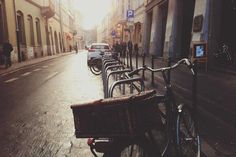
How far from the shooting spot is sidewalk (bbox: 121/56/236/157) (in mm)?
4402

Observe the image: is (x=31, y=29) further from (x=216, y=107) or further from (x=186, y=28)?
(x=216, y=107)

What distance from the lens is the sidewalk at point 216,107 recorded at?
4402 millimetres

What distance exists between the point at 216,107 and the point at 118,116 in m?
4.37

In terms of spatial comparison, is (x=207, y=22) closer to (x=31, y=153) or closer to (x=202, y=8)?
(x=202, y=8)

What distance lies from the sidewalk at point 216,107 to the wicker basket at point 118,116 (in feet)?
5.19

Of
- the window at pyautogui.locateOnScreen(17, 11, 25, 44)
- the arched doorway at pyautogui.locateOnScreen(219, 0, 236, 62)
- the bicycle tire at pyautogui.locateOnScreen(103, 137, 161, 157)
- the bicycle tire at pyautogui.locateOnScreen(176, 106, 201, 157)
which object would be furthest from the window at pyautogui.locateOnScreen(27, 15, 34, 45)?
the bicycle tire at pyautogui.locateOnScreen(103, 137, 161, 157)

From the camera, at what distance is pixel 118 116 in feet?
9.43

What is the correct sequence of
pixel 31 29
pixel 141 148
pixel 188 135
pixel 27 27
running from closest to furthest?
1. pixel 141 148
2. pixel 188 135
3. pixel 27 27
4. pixel 31 29

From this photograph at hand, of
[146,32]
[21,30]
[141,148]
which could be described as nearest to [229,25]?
[141,148]

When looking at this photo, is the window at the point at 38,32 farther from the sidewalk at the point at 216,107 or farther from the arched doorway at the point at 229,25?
the sidewalk at the point at 216,107

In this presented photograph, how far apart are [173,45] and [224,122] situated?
1474cm

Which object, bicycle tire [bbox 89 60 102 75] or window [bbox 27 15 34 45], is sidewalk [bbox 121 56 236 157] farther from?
window [bbox 27 15 34 45]

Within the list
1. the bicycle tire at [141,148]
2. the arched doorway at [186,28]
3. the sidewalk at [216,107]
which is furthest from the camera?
the arched doorway at [186,28]

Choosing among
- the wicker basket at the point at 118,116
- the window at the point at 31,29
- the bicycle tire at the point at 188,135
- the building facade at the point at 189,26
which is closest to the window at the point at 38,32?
the window at the point at 31,29
